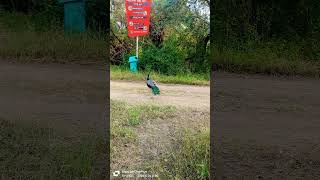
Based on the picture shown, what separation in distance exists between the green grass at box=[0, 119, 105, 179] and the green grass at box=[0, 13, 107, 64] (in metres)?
4.60

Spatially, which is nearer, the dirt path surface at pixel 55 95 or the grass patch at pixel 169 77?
the grass patch at pixel 169 77

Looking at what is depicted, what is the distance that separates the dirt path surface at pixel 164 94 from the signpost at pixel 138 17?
0.25 meters

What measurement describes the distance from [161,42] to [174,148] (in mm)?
734

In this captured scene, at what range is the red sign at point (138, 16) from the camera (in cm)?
414

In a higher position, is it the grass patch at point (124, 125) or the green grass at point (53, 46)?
the green grass at point (53, 46)

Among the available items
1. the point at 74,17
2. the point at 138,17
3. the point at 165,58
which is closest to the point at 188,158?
the point at 165,58

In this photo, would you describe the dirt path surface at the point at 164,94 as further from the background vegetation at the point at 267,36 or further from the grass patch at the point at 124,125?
the background vegetation at the point at 267,36

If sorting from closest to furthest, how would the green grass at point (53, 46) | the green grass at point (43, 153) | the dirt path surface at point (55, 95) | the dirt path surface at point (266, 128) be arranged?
1. the green grass at point (43, 153)
2. the dirt path surface at point (266, 128)
3. the dirt path surface at point (55, 95)
4. the green grass at point (53, 46)

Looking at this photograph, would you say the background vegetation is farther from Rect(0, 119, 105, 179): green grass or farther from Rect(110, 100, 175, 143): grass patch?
Rect(110, 100, 175, 143): grass patch

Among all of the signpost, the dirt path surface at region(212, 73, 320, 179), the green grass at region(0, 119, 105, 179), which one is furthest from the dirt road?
the green grass at region(0, 119, 105, 179)

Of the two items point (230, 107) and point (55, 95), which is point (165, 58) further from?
point (55, 95)

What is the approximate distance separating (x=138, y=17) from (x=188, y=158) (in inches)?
40.1

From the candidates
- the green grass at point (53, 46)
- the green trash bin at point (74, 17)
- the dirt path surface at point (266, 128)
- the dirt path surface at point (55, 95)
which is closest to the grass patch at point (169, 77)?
the dirt path surface at point (266, 128)

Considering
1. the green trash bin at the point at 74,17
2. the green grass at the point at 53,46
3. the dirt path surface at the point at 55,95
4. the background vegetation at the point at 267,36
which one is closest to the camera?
the dirt path surface at the point at 55,95
